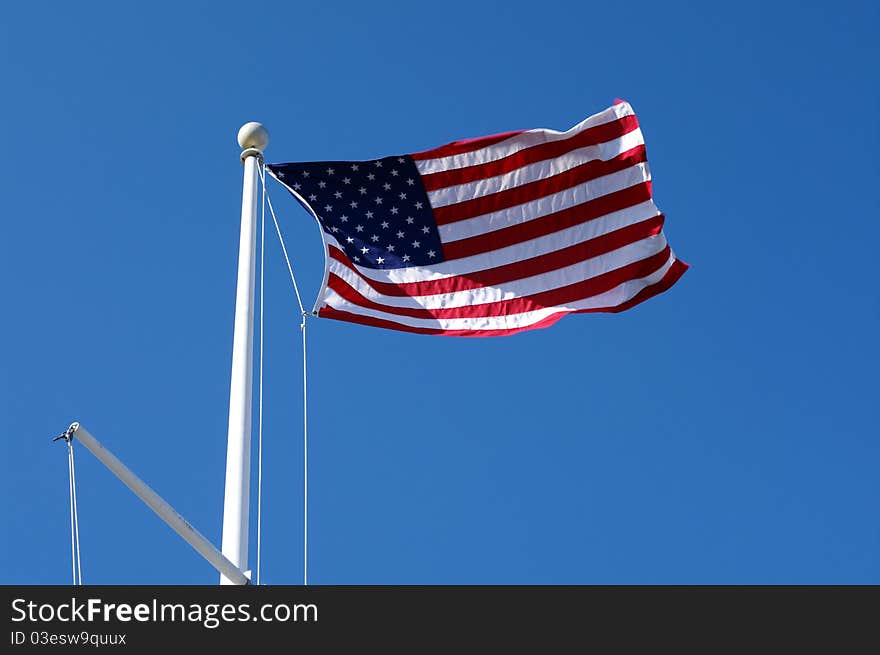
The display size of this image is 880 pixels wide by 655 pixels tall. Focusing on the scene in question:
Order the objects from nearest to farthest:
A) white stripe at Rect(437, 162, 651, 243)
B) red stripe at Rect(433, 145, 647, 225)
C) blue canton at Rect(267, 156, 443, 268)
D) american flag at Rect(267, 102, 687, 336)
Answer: american flag at Rect(267, 102, 687, 336)
blue canton at Rect(267, 156, 443, 268)
white stripe at Rect(437, 162, 651, 243)
red stripe at Rect(433, 145, 647, 225)

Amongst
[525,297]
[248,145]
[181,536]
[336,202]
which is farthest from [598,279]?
[181,536]

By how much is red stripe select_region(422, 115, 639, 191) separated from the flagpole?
304 centimetres

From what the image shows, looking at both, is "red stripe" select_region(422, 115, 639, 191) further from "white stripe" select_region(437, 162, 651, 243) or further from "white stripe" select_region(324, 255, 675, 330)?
"white stripe" select_region(324, 255, 675, 330)

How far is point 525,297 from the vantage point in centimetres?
2114

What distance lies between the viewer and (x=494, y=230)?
2175cm

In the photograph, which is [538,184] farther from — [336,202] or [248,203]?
[248,203]

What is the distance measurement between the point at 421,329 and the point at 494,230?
2.17 meters

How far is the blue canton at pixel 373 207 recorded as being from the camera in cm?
2139

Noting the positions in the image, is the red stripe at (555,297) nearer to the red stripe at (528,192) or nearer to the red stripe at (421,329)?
the red stripe at (421,329)

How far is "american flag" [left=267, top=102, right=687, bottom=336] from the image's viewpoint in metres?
21.0

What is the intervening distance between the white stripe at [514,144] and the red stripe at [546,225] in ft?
3.88

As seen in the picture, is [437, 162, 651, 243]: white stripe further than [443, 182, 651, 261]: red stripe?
Yes

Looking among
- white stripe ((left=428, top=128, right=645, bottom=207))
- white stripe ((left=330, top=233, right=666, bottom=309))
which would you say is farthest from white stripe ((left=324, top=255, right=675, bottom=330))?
white stripe ((left=428, top=128, right=645, bottom=207))

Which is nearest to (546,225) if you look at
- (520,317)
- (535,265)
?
(535,265)
